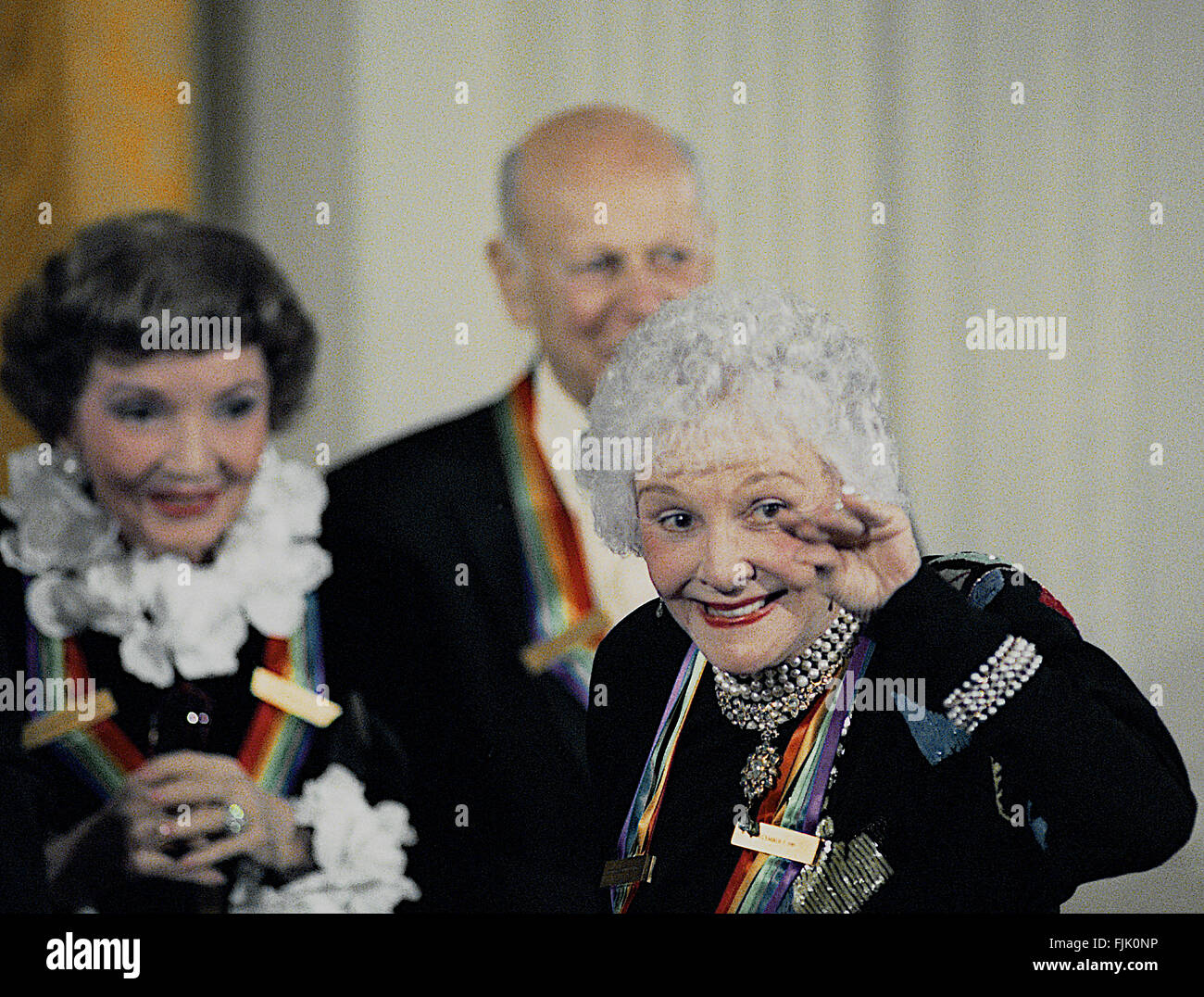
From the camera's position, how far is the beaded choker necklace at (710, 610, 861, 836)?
2213mm

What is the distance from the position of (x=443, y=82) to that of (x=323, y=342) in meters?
0.60

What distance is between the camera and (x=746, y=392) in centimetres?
226

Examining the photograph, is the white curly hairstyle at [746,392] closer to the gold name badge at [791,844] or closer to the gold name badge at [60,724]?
the gold name badge at [791,844]

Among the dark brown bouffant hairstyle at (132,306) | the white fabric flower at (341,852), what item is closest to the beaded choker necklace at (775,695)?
the white fabric flower at (341,852)

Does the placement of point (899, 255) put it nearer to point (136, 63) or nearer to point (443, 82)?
point (443, 82)

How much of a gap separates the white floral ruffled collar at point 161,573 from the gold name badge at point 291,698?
0.06 meters

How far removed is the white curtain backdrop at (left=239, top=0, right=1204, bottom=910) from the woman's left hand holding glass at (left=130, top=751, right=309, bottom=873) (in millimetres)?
681

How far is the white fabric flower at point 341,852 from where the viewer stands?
Answer: 9.58 feet

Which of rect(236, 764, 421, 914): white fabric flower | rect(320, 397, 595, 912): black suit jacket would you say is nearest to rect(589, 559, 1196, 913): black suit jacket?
rect(320, 397, 595, 912): black suit jacket

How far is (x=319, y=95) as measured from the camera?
3.09 metres
